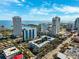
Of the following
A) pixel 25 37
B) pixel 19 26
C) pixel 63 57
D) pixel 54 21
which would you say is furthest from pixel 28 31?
pixel 63 57

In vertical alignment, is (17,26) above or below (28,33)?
above

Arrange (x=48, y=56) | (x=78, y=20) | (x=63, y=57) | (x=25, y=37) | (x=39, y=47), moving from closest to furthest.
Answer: (x=63, y=57)
(x=48, y=56)
(x=39, y=47)
(x=25, y=37)
(x=78, y=20)

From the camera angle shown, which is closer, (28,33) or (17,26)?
(28,33)

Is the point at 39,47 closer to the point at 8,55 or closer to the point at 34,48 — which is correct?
the point at 34,48

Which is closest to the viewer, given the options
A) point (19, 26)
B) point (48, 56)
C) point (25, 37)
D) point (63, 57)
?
point (63, 57)

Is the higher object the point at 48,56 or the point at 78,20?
the point at 78,20

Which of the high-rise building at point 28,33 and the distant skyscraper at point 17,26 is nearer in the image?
the high-rise building at point 28,33

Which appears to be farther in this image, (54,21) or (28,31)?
(54,21)

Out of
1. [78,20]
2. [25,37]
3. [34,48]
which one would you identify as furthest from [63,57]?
[78,20]

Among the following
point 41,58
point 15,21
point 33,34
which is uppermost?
point 15,21

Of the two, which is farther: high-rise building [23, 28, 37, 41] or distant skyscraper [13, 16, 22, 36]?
distant skyscraper [13, 16, 22, 36]
